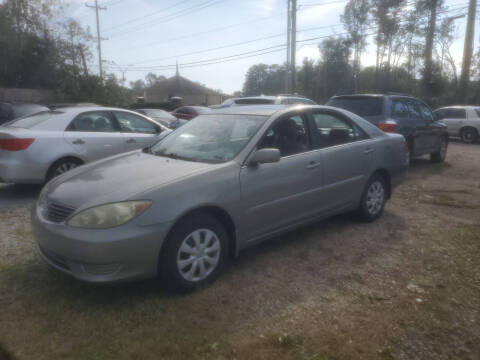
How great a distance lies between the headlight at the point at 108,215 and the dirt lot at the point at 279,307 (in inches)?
26.3

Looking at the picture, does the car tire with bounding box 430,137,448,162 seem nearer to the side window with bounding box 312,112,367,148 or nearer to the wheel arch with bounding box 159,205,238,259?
the side window with bounding box 312,112,367,148

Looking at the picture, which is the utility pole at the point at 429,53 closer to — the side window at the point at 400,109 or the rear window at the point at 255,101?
the side window at the point at 400,109

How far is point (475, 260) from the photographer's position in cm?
402

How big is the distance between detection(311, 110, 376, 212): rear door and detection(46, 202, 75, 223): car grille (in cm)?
261

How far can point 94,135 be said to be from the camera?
654cm

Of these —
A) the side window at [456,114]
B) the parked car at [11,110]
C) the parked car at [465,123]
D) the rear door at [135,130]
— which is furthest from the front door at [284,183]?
the side window at [456,114]

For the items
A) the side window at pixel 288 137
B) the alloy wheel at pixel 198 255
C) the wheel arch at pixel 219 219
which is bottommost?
the alloy wheel at pixel 198 255

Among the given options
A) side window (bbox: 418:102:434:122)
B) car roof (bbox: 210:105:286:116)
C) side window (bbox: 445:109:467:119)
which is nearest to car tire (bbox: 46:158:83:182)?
car roof (bbox: 210:105:286:116)

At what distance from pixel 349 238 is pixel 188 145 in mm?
2179

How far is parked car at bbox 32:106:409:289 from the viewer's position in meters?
2.91

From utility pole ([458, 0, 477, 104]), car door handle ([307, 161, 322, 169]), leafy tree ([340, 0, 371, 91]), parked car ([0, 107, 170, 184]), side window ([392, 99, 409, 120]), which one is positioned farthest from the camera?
leafy tree ([340, 0, 371, 91])

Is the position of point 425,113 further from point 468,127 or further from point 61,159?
point 468,127

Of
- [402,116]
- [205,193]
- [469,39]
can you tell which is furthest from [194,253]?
[469,39]

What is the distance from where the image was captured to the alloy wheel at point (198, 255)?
3.16 metres
